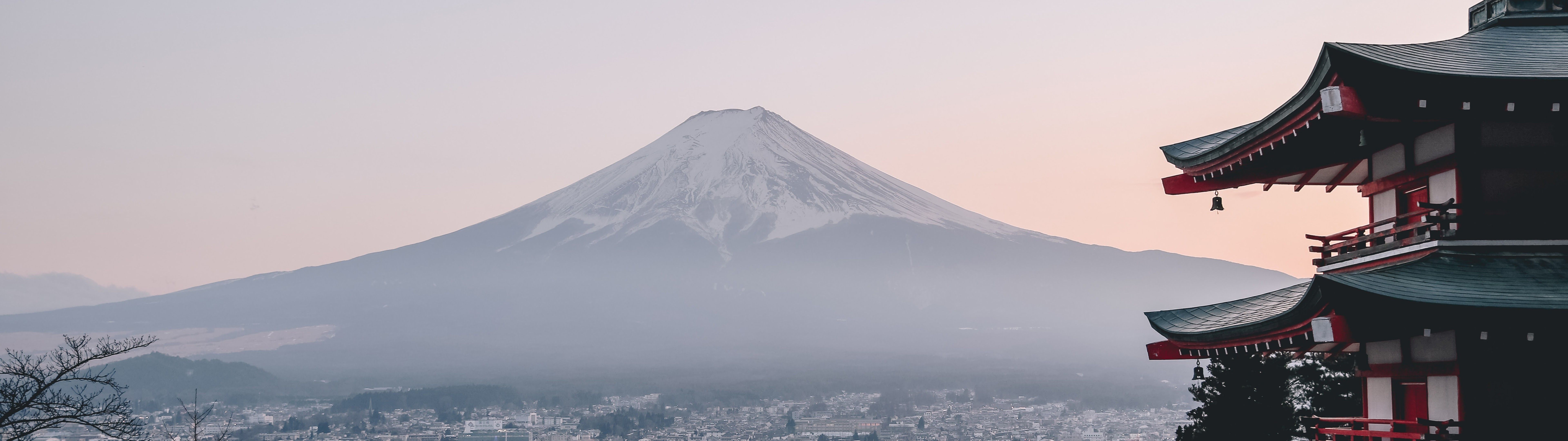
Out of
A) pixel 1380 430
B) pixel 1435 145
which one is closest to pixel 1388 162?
pixel 1435 145

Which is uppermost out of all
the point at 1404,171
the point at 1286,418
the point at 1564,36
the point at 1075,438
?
the point at 1564,36

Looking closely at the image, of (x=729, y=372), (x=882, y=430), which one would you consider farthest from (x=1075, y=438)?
(x=729, y=372)

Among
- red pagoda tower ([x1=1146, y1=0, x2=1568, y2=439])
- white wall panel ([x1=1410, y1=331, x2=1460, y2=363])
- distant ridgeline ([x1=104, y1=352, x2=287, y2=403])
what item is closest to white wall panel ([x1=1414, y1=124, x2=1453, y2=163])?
red pagoda tower ([x1=1146, y1=0, x2=1568, y2=439])

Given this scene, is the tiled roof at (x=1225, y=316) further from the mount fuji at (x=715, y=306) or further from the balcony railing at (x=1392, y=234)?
the mount fuji at (x=715, y=306)

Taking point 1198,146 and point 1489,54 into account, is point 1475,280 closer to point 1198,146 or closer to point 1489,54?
point 1489,54

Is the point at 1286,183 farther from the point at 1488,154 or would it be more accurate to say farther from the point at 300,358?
the point at 300,358

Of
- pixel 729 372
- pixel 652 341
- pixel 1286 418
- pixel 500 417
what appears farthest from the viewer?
pixel 652 341

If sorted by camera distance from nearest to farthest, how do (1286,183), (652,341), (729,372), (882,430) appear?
1. (1286,183)
2. (882,430)
3. (729,372)
4. (652,341)

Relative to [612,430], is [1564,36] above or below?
above
